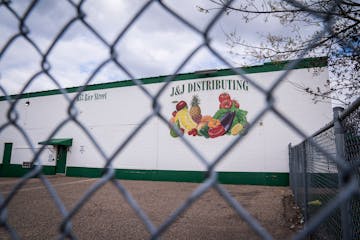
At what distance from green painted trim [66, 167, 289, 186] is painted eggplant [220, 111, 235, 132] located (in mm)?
2313

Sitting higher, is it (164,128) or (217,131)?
(164,128)

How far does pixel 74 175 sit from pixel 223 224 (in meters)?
13.6

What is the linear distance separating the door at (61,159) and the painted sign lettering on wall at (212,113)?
25.2ft

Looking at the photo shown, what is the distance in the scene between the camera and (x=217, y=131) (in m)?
13.1

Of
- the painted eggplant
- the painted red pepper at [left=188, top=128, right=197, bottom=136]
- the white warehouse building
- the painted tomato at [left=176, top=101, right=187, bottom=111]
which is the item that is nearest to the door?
the white warehouse building

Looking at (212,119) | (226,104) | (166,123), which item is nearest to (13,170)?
(212,119)

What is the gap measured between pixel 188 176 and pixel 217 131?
2.79 meters

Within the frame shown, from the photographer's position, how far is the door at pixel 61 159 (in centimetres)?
1663

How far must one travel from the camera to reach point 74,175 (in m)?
16.1

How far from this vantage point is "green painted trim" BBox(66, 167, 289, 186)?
38.8 feet

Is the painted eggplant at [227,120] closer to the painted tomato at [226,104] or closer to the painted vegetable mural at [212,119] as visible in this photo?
the painted vegetable mural at [212,119]

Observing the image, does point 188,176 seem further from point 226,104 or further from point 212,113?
point 226,104

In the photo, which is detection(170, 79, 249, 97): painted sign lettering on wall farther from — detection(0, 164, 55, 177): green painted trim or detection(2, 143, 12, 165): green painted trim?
detection(2, 143, 12, 165): green painted trim

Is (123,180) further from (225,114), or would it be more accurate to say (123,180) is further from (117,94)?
(225,114)
